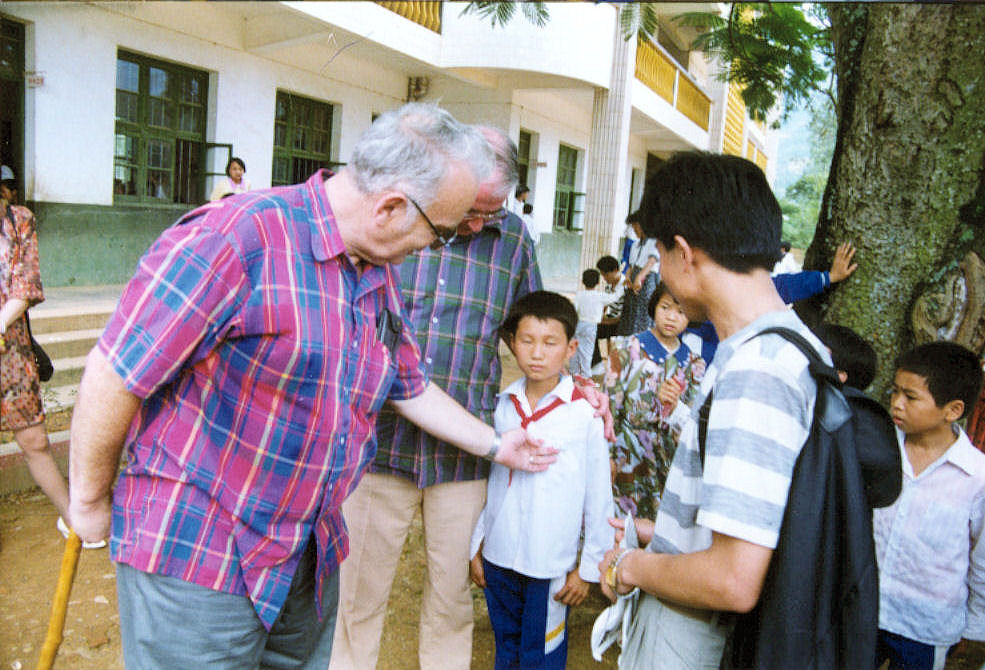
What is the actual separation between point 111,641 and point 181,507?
1870 mm

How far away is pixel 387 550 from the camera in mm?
Result: 2367

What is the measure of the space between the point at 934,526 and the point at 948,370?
1.60ft

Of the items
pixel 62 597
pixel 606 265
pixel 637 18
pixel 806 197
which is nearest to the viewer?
pixel 62 597

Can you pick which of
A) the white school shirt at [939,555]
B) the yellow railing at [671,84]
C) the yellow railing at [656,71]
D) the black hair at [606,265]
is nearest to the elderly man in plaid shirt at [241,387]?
the white school shirt at [939,555]

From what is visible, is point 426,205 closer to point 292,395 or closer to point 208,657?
point 292,395

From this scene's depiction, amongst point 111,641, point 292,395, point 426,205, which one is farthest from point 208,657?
point 111,641

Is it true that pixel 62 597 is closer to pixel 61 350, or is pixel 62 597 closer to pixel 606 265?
pixel 61 350

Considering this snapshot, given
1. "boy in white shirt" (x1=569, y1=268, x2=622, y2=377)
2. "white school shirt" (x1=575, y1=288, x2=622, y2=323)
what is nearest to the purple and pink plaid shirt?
"boy in white shirt" (x1=569, y1=268, x2=622, y2=377)

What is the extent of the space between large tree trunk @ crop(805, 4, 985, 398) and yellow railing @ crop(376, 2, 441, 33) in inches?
61.8

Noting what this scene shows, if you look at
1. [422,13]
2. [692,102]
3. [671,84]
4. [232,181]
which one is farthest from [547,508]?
[692,102]

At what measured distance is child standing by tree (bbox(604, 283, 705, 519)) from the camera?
298 cm

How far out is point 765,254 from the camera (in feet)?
3.89

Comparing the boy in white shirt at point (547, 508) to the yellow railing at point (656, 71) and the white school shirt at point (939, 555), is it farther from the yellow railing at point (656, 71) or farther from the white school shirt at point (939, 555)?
the yellow railing at point (656, 71)

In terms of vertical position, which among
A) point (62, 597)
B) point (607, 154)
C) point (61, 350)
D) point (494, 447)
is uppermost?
point (607, 154)
